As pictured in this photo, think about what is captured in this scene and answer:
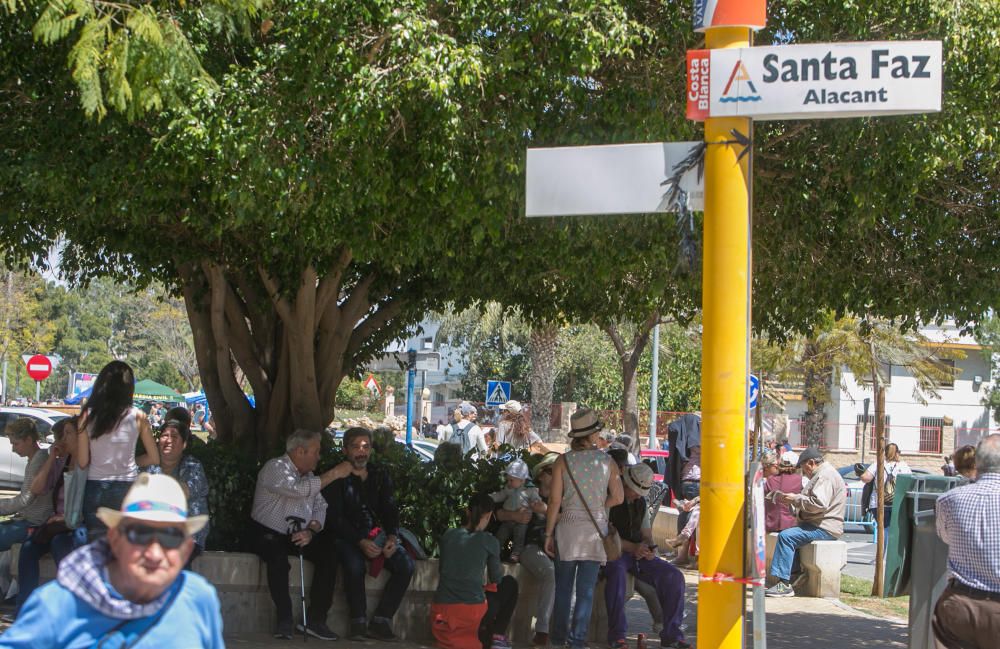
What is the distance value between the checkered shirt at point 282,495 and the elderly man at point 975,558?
190 inches

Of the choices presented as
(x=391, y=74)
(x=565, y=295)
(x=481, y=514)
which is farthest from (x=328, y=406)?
(x=391, y=74)

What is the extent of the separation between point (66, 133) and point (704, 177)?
554 cm

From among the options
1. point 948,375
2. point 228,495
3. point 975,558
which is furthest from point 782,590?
point 948,375

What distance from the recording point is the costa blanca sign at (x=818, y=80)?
4691 millimetres

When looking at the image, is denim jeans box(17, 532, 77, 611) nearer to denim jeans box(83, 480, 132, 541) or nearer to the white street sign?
denim jeans box(83, 480, 132, 541)

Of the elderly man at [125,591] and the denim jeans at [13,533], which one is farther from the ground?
the elderly man at [125,591]

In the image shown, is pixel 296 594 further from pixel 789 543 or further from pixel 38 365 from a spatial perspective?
pixel 38 365

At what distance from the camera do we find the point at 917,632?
22.5 feet

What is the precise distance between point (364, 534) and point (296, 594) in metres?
0.70

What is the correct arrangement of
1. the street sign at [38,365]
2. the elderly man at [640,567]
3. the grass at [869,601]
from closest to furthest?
the elderly man at [640,567], the grass at [869,601], the street sign at [38,365]

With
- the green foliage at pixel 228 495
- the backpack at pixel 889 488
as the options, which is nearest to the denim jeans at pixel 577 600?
the green foliage at pixel 228 495

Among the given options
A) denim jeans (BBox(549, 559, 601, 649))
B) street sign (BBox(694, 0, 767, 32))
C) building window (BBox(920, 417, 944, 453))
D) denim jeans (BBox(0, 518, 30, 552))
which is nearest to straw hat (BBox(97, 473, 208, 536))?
street sign (BBox(694, 0, 767, 32))

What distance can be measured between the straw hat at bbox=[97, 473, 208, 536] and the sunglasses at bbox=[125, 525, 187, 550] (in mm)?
27

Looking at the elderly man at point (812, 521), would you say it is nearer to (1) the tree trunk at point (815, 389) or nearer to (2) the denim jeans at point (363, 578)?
(2) the denim jeans at point (363, 578)
